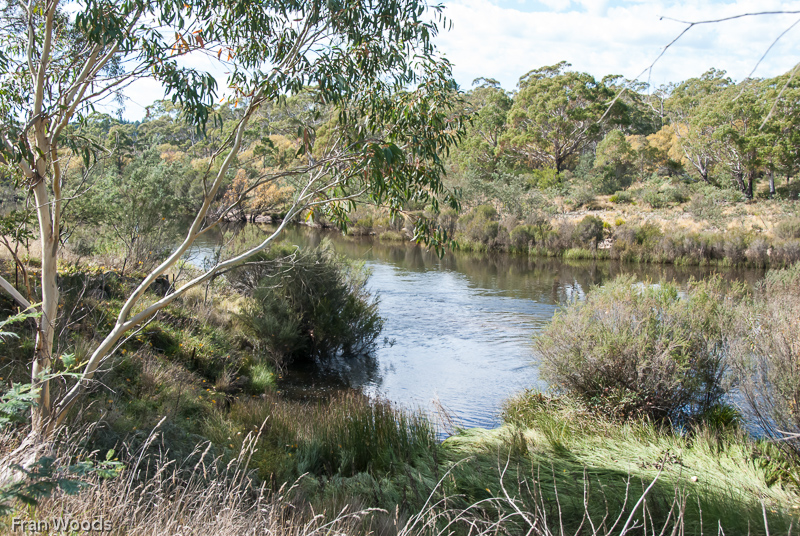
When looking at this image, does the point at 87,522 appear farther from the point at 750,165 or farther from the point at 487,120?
the point at 487,120

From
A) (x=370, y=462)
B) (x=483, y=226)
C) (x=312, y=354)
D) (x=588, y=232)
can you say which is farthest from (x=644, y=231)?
(x=370, y=462)

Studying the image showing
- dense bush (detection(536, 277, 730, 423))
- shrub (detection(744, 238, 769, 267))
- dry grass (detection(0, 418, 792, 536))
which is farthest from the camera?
shrub (detection(744, 238, 769, 267))

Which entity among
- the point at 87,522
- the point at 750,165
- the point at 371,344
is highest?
the point at 750,165

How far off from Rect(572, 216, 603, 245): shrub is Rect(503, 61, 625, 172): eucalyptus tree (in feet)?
45.1

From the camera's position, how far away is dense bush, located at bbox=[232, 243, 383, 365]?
35.5ft

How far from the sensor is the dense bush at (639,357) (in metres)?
6.86

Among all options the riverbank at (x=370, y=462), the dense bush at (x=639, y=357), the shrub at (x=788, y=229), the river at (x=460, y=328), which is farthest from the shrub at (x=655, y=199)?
the riverbank at (x=370, y=462)

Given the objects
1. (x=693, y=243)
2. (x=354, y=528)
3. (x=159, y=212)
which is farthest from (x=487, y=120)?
(x=354, y=528)

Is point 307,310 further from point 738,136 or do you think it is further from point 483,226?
point 738,136

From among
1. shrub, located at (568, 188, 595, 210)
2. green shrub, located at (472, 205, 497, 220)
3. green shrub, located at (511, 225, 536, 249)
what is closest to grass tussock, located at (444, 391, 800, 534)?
green shrub, located at (511, 225, 536, 249)

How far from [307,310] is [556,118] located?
34.6 meters

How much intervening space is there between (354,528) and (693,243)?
2538 centimetres

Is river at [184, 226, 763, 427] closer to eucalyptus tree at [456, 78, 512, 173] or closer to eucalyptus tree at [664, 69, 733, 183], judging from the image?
eucalyptus tree at [664, 69, 733, 183]

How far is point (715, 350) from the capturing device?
23.8 feet
